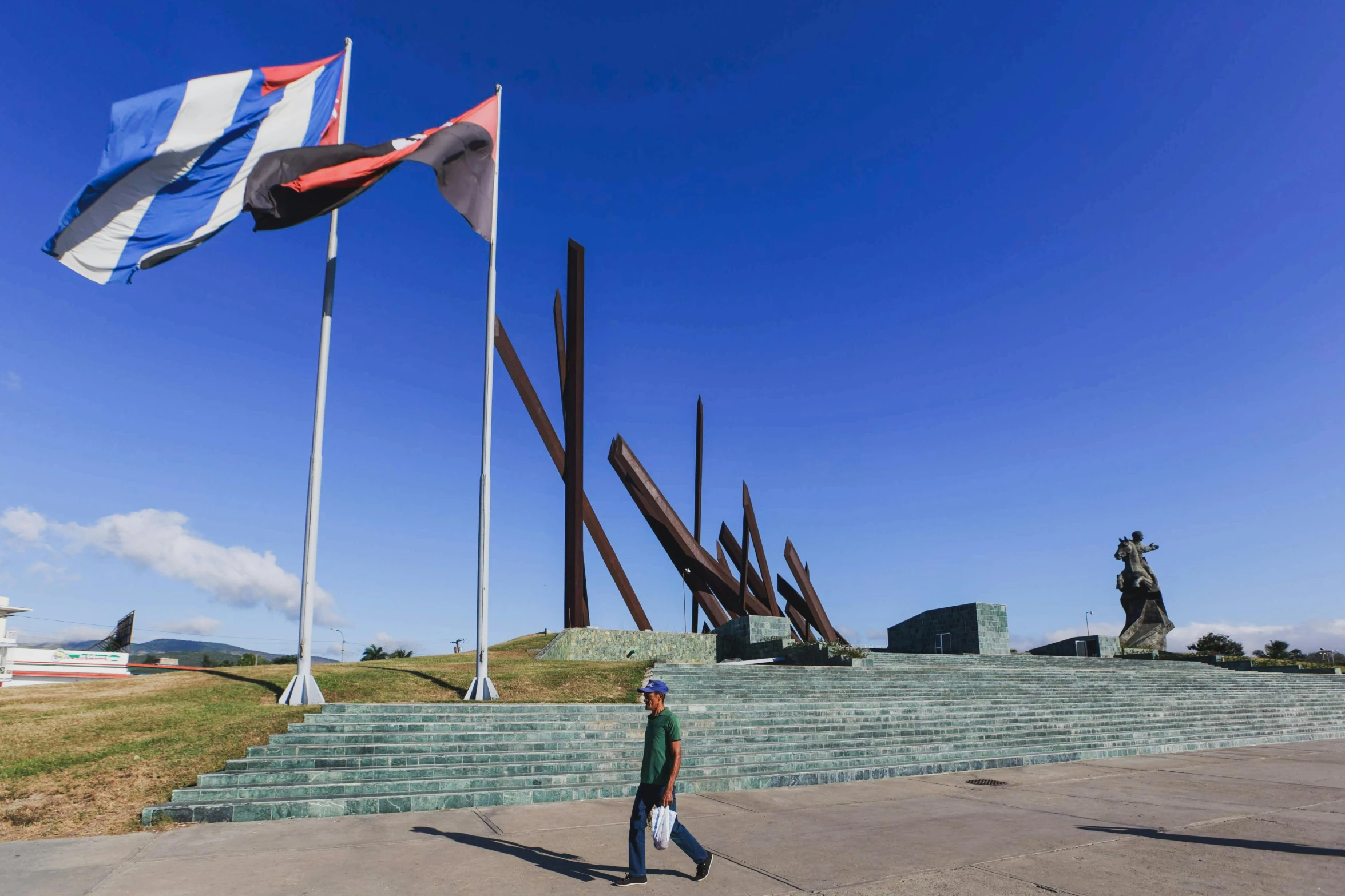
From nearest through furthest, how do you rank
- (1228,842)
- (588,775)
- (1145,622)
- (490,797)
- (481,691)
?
(1228,842)
(490,797)
(588,775)
(481,691)
(1145,622)

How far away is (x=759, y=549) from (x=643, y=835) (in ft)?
85.3

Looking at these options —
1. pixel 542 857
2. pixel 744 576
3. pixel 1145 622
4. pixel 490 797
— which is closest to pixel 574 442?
pixel 744 576

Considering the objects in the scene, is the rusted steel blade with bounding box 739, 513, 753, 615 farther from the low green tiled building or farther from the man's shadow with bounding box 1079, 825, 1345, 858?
the man's shadow with bounding box 1079, 825, 1345, 858

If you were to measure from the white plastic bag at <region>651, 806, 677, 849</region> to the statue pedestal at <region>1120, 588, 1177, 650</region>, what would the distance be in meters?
33.5

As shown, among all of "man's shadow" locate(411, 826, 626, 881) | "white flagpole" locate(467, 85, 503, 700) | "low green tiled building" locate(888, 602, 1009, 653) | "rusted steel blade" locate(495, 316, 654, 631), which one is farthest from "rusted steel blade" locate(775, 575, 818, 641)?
"man's shadow" locate(411, 826, 626, 881)

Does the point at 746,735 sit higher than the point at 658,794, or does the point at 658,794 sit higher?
the point at 658,794

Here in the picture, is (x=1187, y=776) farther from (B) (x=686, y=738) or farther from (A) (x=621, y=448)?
(A) (x=621, y=448)

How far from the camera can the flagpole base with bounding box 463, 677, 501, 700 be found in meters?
11.8

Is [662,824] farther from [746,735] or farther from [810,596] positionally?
[810,596]

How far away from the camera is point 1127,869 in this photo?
5363 mm

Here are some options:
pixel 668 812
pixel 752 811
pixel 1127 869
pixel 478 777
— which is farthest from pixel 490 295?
pixel 1127 869

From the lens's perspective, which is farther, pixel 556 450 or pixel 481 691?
pixel 556 450

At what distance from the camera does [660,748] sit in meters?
5.15

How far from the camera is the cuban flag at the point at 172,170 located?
9.66m
